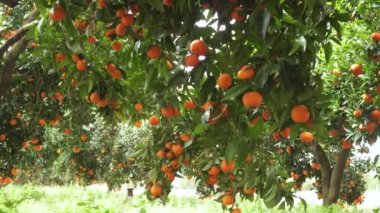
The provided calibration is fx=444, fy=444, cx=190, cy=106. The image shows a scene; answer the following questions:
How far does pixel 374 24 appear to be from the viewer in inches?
159

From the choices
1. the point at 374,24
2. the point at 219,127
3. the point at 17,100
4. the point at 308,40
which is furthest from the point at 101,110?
the point at 374,24

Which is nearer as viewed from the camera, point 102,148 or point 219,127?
point 219,127

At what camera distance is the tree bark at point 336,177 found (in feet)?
21.3

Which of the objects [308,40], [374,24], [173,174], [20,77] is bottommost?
[173,174]

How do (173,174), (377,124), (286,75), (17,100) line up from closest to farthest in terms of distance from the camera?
(286,75) < (173,174) < (377,124) < (17,100)

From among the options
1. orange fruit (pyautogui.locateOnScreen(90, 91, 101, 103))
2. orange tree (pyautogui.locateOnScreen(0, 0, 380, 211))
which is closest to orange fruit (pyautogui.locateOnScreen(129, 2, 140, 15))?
orange tree (pyautogui.locateOnScreen(0, 0, 380, 211))

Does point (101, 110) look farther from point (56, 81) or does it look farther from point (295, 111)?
point (295, 111)

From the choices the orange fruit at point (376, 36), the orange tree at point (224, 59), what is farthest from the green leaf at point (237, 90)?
the orange fruit at point (376, 36)

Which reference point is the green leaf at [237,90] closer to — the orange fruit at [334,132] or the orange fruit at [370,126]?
the orange fruit at [370,126]

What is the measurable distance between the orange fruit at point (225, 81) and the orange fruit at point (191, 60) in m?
0.11

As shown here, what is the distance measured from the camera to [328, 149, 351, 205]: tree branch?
648cm

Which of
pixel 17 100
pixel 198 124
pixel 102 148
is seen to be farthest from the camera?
pixel 102 148

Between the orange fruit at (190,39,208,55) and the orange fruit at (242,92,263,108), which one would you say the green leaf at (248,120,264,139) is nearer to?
the orange fruit at (242,92,263,108)

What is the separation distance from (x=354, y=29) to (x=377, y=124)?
1.00 metres
